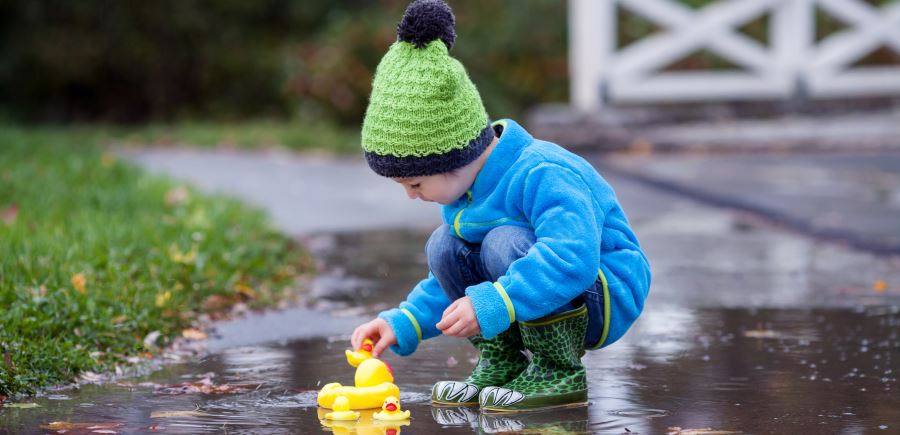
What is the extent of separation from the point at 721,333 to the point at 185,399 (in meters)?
1.84

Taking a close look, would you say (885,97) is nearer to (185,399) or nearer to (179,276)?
(179,276)

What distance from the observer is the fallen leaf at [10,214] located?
5738mm

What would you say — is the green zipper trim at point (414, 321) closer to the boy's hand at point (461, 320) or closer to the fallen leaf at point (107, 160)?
the boy's hand at point (461, 320)

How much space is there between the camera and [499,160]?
3.25 m

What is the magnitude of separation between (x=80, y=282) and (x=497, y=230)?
5.81 feet

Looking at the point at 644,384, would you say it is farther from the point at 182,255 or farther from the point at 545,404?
the point at 182,255

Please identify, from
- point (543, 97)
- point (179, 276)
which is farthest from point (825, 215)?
point (543, 97)

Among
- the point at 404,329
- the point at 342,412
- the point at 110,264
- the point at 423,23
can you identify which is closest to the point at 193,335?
the point at 110,264

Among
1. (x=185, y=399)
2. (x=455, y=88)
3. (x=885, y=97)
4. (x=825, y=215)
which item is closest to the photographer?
(x=455, y=88)

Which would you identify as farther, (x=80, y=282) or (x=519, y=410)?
(x=80, y=282)

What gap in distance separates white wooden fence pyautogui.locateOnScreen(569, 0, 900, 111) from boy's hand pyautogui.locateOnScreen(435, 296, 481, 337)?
7.88m

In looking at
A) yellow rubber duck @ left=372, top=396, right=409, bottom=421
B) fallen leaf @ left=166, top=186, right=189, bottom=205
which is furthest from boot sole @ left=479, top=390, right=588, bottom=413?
fallen leaf @ left=166, top=186, right=189, bottom=205

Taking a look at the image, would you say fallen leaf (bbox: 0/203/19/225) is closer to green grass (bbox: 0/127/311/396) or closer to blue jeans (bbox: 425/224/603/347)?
green grass (bbox: 0/127/311/396)

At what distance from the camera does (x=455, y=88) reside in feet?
10.5
